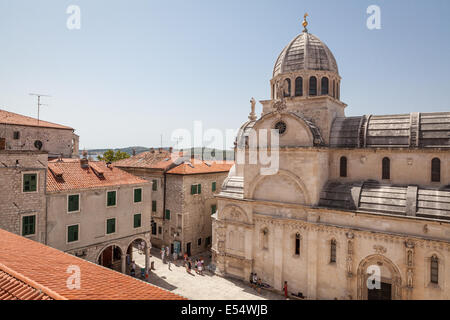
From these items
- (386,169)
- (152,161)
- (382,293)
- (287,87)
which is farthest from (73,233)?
(386,169)

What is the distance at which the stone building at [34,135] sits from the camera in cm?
3173

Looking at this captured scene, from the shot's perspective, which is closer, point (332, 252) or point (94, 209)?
point (332, 252)

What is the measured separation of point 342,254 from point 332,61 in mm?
16893

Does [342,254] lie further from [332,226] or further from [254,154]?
[254,154]

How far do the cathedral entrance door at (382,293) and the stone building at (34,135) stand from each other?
32.4 meters

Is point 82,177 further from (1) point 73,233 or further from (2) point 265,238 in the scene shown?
(2) point 265,238

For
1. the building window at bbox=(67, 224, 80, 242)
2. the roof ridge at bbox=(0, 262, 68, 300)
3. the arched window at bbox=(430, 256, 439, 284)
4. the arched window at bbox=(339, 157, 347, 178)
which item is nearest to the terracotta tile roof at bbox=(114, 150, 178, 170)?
the building window at bbox=(67, 224, 80, 242)

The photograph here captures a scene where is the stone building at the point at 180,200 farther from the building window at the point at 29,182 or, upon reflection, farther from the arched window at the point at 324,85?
the arched window at the point at 324,85

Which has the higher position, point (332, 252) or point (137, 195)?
point (137, 195)

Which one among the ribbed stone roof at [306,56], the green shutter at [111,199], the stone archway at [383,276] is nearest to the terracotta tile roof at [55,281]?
the green shutter at [111,199]

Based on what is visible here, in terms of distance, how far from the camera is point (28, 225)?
59.9 feet

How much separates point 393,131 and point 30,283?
23.0 metres

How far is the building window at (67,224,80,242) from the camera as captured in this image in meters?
20.0

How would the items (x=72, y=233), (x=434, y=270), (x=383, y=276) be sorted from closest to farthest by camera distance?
(x=434, y=270), (x=383, y=276), (x=72, y=233)
